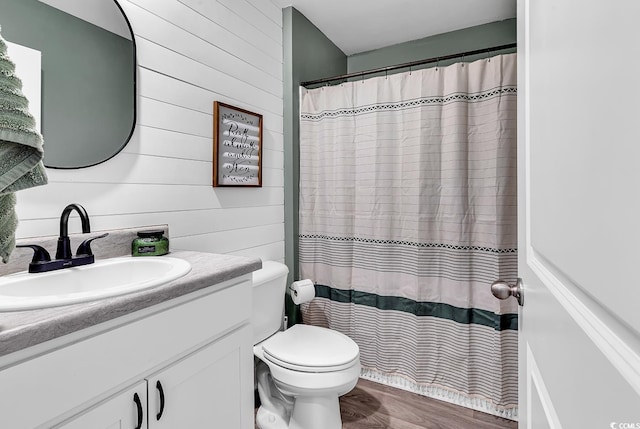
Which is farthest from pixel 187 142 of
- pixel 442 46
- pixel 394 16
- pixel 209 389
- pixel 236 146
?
pixel 442 46

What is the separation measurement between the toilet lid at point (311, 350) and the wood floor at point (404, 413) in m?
0.44

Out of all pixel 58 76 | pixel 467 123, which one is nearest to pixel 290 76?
pixel 467 123

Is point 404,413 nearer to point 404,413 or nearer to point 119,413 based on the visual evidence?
point 404,413

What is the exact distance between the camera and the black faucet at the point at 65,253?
992mm

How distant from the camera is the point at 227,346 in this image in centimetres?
109

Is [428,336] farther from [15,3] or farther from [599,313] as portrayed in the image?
[15,3]

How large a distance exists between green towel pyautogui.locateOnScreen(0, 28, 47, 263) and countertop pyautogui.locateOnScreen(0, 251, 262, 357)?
0.13 metres

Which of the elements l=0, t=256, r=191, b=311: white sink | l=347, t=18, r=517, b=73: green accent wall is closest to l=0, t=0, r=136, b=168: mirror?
l=0, t=256, r=191, b=311: white sink

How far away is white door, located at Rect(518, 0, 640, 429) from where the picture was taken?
0.28 metres

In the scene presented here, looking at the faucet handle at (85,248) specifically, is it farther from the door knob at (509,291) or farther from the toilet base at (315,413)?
the door knob at (509,291)

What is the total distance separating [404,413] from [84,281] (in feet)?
5.49

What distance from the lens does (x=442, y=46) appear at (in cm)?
257

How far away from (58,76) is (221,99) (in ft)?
2.38

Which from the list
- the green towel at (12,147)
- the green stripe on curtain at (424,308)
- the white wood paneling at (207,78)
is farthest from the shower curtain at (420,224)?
the green towel at (12,147)
